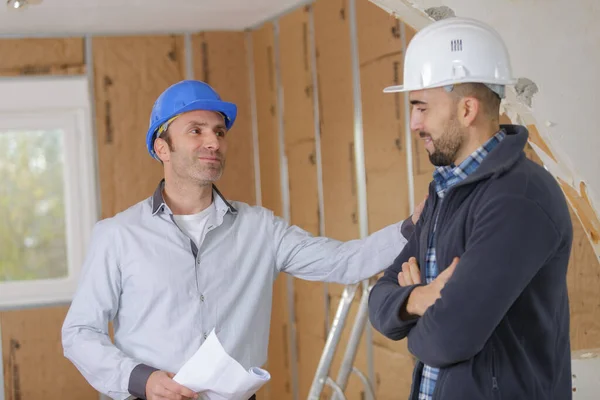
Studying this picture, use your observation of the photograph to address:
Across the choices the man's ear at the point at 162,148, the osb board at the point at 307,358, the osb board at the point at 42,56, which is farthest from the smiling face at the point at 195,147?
the osb board at the point at 42,56

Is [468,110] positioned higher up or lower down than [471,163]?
higher up

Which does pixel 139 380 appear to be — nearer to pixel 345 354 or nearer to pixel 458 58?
pixel 345 354

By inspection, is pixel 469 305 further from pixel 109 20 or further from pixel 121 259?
pixel 109 20

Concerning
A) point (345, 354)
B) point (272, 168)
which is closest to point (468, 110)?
point (345, 354)

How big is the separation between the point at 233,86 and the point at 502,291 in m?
3.91

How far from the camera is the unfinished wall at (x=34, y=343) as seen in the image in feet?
15.7

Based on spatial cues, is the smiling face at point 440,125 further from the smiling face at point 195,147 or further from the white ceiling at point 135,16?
the white ceiling at point 135,16

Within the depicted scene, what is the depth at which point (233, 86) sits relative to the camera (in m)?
5.12

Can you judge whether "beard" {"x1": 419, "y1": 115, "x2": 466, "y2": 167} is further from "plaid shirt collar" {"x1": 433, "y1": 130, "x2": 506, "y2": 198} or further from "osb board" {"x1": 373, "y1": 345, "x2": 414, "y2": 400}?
"osb board" {"x1": 373, "y1": 345, "x2": 414, "y2": 400}

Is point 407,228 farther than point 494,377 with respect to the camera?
Yes

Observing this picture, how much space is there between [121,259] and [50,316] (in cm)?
267

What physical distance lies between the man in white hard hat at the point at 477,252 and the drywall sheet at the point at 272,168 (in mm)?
3109

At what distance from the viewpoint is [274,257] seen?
2.62 m

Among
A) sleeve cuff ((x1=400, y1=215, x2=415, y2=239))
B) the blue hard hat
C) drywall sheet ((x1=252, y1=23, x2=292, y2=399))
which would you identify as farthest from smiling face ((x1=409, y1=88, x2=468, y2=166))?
drywall sheet ((x1=252, y1=23, x2=292, y2=399))
